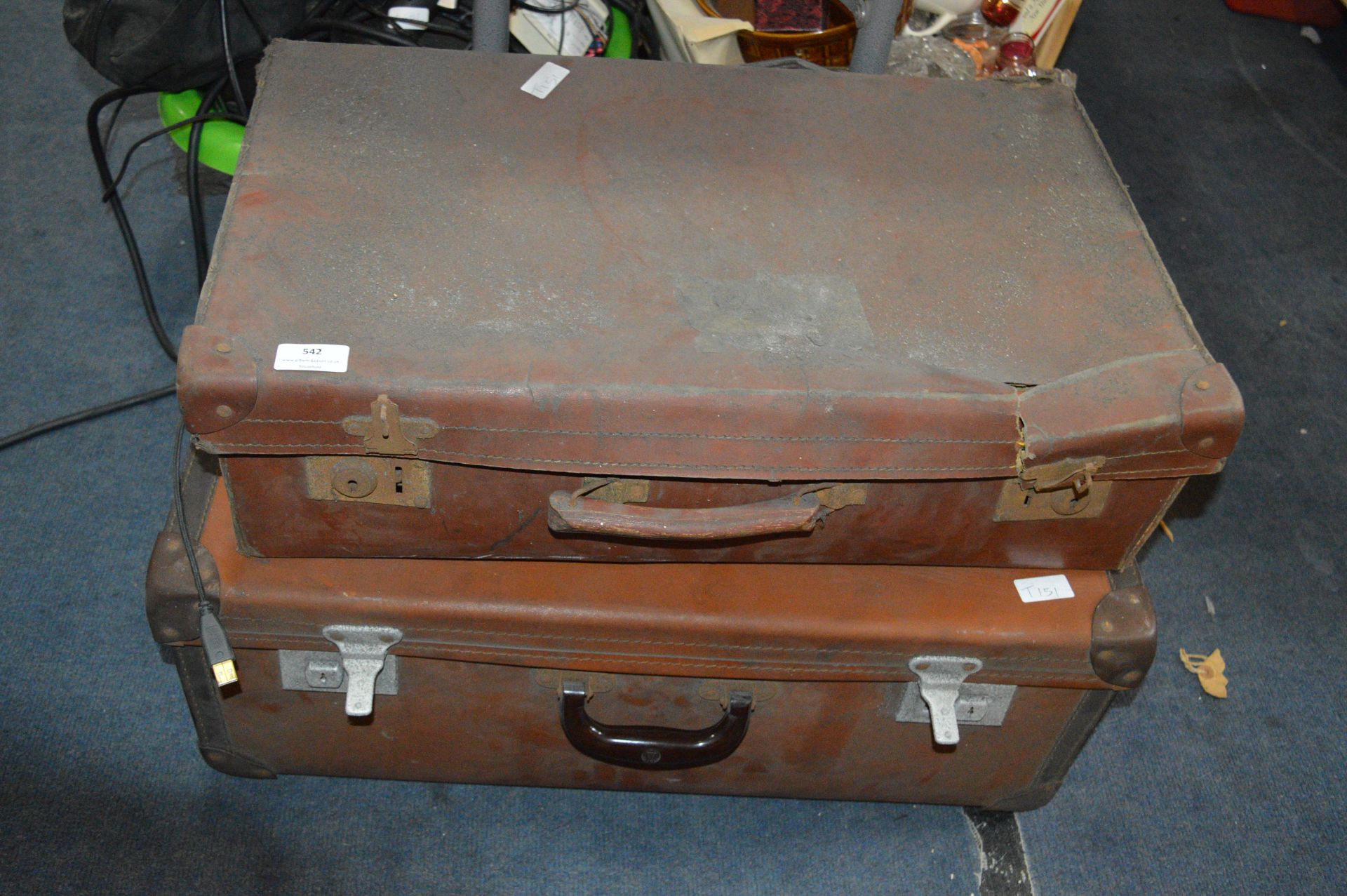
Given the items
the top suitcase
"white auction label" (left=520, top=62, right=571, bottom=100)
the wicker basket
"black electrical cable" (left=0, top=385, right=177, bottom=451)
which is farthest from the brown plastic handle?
"black electrical cable" (left=0, top=385, right=177, bottom=451)

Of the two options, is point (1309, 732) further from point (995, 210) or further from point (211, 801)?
point (211, 801)

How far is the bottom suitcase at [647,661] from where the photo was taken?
0.99m

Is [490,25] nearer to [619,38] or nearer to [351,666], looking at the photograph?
[619,38]

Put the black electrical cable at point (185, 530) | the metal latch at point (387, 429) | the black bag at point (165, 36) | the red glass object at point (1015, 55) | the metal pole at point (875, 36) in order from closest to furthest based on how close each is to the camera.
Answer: the metal latch at point (387, 429) < the black electrical cable at point (185, 530) < the metal pole at point (875, 36) < the black bag at point (165, 36) < the red glass object at point (1015, 55)

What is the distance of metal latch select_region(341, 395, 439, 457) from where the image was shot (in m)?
0.85

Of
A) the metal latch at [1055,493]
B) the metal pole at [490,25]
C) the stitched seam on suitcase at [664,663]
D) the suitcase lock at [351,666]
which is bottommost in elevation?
the suitcase lock at [351,666]

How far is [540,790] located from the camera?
1.24 metres

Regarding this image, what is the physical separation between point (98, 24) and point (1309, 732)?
1.67 meters

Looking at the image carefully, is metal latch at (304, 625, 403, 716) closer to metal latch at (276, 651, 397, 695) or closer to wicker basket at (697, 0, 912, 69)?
metal latch at (276, 651, 397, 695)

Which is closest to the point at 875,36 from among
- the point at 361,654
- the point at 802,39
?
the point at 802,39

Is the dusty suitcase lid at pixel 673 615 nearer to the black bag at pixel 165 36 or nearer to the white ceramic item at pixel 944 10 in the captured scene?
the black bag at pixel 165 36

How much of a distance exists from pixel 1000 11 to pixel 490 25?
2.70 ft

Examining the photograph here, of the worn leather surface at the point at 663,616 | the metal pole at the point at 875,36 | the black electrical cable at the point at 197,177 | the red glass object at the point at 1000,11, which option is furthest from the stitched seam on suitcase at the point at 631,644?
the red glass object at the point at 1000,11

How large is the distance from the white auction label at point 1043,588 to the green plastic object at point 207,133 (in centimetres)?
113
